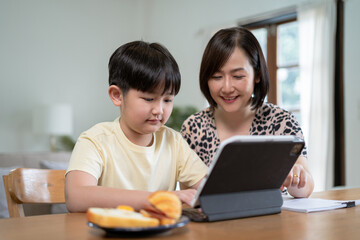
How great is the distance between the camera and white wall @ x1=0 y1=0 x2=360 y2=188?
18.3 ft

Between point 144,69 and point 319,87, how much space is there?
3.51 m

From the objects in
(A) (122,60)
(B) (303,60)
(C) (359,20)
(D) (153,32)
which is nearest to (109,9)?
(D) (153,32)

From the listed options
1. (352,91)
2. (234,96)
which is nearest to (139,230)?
(234,96)

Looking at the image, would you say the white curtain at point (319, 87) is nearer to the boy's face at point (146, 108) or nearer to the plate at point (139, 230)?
the boy's face at point (146, 108)

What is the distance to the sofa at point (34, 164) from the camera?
2.82m

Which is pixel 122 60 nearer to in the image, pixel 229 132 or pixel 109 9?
pixel 229 132

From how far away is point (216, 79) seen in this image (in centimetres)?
162

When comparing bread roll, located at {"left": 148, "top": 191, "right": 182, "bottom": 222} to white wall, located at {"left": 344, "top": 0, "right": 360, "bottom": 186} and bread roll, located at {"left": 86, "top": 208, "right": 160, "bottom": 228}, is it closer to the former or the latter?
bread roll, located at {"left": 86, "top": 208, "right": 160, "bottom": 228}

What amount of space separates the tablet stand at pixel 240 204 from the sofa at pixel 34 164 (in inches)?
81.7

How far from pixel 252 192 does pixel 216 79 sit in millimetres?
741

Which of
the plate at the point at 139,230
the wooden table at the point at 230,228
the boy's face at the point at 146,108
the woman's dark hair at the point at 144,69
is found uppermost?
the woman's dark hair at the point at 144,69

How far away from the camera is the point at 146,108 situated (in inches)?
46.1

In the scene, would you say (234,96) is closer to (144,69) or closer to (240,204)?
(144,69)

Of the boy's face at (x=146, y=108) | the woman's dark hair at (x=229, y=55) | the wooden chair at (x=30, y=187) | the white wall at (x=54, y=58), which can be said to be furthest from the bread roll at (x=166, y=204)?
the white wall at (x=54, y=58)
